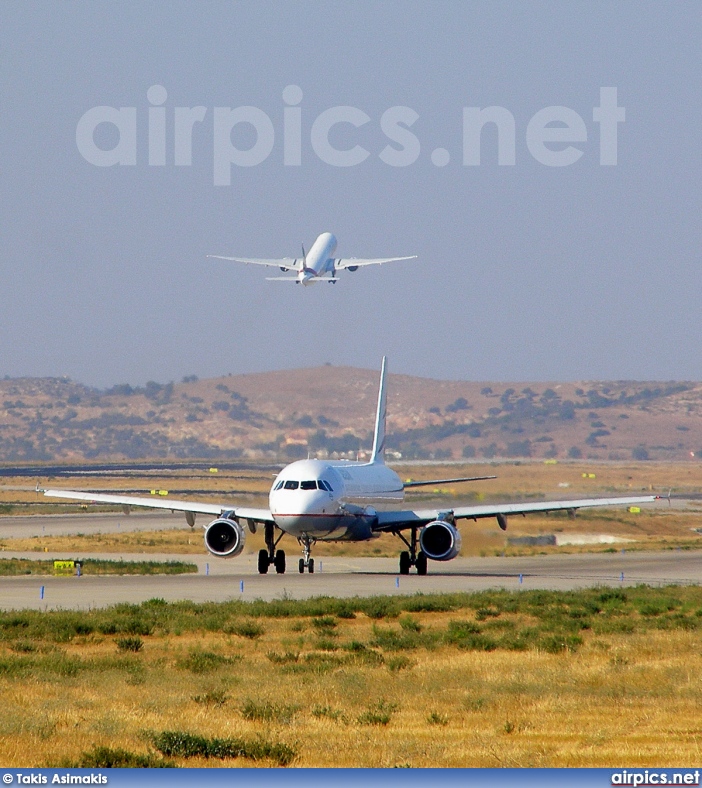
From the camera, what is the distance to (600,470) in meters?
168

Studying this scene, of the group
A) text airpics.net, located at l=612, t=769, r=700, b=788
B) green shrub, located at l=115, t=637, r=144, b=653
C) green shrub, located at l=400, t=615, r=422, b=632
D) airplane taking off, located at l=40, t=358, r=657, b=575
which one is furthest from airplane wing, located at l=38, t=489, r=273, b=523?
text airpics.net, located at l=612, t=769, r=700, b=788

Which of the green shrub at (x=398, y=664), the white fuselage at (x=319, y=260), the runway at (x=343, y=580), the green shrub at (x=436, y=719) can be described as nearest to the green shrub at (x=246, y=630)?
the green shrub at (x=398, y=664)

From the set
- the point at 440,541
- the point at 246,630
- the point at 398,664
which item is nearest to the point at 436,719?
the point at 398,664

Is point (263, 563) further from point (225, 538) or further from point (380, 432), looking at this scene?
point (380, 432)

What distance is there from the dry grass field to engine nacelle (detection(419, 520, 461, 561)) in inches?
515

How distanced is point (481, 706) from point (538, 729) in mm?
2034

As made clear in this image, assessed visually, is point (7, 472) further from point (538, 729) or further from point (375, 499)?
point (538, 729)

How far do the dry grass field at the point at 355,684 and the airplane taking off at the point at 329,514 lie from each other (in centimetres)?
1142

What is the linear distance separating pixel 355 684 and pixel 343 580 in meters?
26.2

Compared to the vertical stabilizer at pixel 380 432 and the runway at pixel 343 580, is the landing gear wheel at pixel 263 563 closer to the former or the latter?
the runway at pixel 343 580

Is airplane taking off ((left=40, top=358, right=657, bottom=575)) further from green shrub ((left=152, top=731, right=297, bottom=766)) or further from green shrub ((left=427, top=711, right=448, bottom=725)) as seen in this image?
green shrub ((left=152, top=731, right=297, bottom=766))

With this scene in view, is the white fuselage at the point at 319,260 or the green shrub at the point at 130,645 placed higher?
the white fuselage at the point at 319,260

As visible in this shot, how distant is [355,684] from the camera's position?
22906 mm

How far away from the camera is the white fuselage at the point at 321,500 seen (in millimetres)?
48156
